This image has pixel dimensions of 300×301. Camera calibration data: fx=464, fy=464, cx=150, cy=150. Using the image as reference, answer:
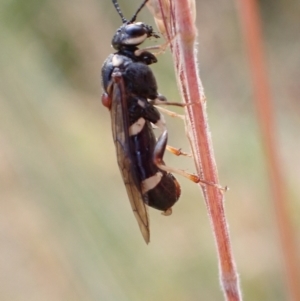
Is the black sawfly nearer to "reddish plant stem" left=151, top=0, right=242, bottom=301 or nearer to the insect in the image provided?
the insect

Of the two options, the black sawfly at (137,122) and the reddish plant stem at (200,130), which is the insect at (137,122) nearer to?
the black sawfly at (137,122)

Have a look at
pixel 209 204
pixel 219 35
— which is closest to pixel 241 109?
pixel 219 35

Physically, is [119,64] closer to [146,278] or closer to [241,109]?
[146,278]

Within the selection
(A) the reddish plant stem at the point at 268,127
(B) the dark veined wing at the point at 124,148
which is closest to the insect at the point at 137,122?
(B) the dark veined wing at the point at 124,148

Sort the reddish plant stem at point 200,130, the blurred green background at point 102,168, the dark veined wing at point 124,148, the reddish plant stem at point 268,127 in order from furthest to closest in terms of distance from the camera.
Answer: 1. the blurred green background at point 102,168
2. the dark veined wing at point 124,148
3. the reddish plant stem at point 268,127
4. the reddish plant stem at point 200,130

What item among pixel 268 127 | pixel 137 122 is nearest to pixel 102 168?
pixel 137 122

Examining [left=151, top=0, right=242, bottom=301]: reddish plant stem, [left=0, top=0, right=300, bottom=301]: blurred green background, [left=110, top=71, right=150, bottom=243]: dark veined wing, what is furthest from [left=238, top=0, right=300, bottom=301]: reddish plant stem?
[left=0, top=0, right=300, bottom=301]: blurred green background
